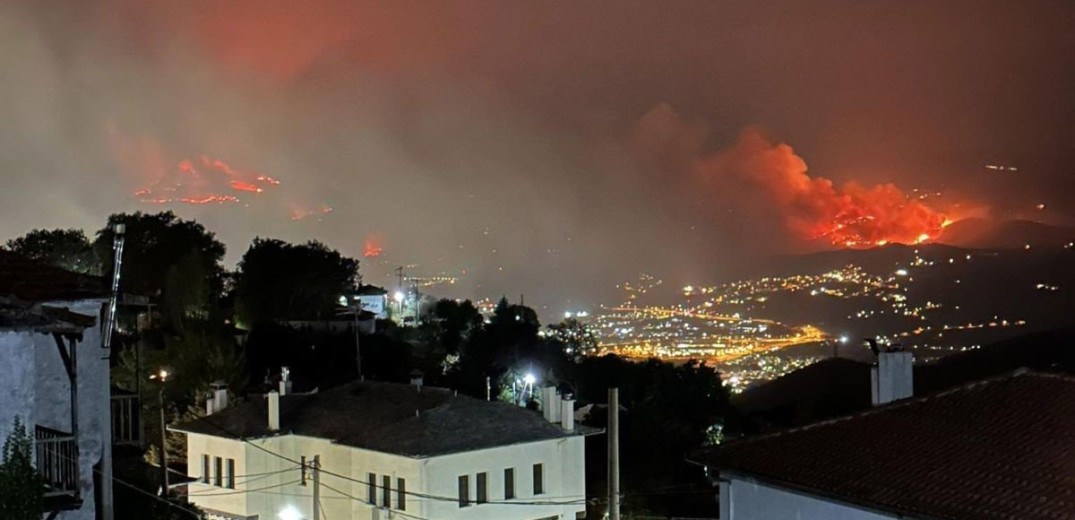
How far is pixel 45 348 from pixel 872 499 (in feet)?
32.1

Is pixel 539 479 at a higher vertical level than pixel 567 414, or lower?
lower

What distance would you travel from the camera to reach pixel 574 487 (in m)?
32.9

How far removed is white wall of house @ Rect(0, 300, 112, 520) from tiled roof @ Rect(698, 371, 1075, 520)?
25.8ft

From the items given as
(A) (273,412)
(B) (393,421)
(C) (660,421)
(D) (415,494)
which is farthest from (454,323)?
(D) (415,494)

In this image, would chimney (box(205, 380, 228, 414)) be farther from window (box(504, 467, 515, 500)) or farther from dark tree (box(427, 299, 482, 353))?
dark tree (box(427, 299, 482, 353))

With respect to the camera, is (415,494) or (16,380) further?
(415,494)

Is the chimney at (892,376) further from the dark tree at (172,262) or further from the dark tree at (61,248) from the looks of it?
the dark tree at (61,248)

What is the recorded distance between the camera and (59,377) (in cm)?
1345

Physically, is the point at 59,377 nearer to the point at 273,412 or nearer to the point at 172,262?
the point at 273,412

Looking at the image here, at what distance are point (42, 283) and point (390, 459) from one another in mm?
17738

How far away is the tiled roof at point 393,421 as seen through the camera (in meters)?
30.9

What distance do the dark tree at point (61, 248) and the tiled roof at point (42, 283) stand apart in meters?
63.1

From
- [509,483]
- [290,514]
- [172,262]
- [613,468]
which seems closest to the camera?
[613,468]

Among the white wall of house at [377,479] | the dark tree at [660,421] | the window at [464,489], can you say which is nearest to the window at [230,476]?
the white wall of house at [377,479]
